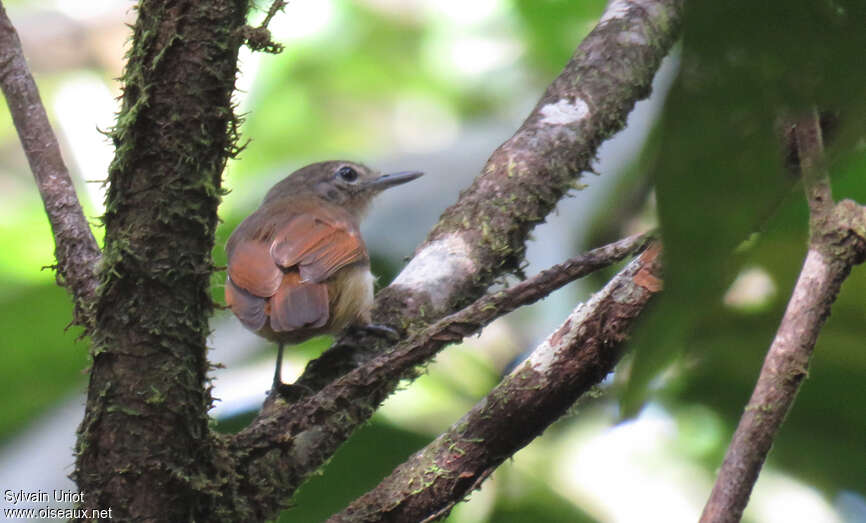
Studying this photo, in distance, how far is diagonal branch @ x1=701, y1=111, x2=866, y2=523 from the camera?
94 cm

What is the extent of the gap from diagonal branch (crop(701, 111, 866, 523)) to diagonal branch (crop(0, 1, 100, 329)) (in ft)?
6.37

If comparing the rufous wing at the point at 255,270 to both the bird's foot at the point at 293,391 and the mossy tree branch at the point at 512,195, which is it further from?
the bird's foot at the point at 293,391

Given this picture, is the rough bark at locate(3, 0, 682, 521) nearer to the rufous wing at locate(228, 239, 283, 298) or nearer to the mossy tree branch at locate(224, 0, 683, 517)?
the mossy tree branch at locate(224, 0, 683, 517)

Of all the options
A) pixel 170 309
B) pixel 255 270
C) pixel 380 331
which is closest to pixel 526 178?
pixel 380 331

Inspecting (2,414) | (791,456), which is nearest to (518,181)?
(791,456)

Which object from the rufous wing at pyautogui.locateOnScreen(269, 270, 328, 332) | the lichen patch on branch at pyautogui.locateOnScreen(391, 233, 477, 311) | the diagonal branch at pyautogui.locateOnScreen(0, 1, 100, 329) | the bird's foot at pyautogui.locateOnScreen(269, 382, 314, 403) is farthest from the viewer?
the rufous wing at pyautogui.locateOnScreen(269, 270, 328, 332)

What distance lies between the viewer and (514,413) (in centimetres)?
202

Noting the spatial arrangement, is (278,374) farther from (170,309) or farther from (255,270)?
(170,309)

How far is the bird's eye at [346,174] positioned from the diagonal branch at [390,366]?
270cm

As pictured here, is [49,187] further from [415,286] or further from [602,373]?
[602,373]

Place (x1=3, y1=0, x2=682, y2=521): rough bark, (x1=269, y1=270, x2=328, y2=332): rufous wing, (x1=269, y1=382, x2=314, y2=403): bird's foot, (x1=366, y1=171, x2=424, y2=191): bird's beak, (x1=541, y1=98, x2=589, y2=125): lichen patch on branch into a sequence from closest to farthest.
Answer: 1. (x1=3, y1=0, x2=682, y2=521): rough bark
2. (x1=269, y1=382, x2=314, y2=403): bird's foot
3. (x1=269, y1=270, x2=328, y2=332): rufous wing
4. (x1=541, y1=98, x2=589, y2=125): lichen patch on branch
5. (x1=366, y1=171, x2=424, y2=191): bird's beak

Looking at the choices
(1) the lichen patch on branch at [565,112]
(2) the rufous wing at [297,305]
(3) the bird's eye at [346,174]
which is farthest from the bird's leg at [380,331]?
(3) the bird's eye at [346,174]

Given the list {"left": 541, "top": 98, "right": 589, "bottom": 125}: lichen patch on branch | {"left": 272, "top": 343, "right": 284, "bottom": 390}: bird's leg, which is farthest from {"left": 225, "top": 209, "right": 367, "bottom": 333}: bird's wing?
{"left": 541, "top": 98, "right": 589, "bottom": 125}: lichen patch on branch

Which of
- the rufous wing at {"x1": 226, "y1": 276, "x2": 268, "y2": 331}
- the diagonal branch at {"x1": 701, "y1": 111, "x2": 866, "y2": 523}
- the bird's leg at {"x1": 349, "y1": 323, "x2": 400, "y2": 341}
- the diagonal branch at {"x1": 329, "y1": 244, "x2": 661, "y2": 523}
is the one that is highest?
the rufous wing at {"x1": 226, "y1": 276, "x2": 268, "y2": 331}
